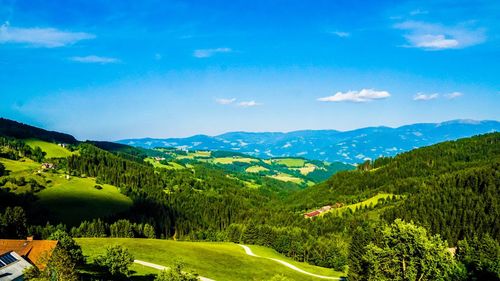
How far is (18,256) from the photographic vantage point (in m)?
68.2

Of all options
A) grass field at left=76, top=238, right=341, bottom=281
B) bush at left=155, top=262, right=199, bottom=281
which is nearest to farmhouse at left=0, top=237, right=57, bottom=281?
grass field at left=76, top=238, right=341, bottom=281

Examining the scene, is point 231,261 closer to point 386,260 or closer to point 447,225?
point 386,260

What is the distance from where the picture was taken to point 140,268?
85.6m

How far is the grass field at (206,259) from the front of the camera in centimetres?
9262

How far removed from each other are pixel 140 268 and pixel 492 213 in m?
155

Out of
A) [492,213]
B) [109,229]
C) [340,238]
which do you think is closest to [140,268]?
[109,229]

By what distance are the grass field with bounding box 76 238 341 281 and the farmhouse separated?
1392 centimetres

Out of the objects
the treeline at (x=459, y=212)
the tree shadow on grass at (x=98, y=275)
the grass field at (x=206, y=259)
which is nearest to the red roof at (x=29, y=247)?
the tree shadow on grass at (x=98, y=275)

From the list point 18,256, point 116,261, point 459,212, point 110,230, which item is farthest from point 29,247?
point 459,212

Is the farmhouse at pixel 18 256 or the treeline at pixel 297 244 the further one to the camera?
the treeline at pixel 297 244

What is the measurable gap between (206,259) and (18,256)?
4619 cm

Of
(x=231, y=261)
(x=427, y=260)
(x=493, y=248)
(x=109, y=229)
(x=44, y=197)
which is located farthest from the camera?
(x=44, y=197)

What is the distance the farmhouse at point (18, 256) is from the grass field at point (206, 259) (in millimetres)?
13924

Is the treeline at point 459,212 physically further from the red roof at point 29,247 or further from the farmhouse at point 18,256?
the farmhouse at point 18,256
